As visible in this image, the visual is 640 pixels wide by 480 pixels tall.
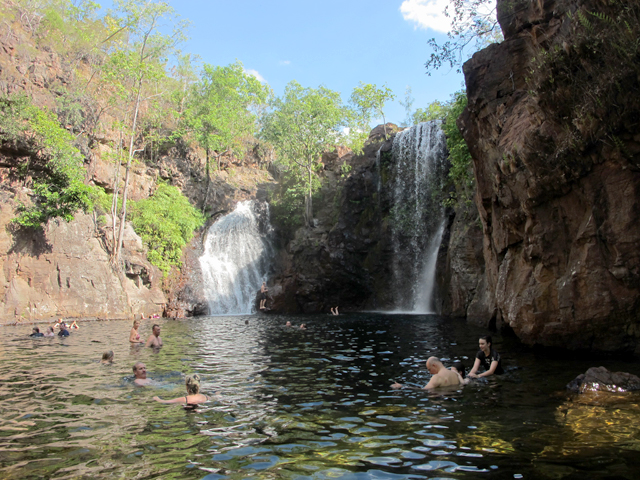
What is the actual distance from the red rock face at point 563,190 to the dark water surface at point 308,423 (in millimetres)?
1481

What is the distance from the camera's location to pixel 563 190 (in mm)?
13070

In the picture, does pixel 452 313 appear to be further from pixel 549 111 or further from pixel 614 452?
pixel 614 452

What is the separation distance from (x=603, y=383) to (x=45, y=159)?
2822 cm

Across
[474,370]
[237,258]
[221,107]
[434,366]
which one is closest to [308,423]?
[434,366]

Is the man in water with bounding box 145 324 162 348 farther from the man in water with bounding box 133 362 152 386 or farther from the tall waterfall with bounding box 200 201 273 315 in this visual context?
the tall waterfall with bounding box 200 201 273 315

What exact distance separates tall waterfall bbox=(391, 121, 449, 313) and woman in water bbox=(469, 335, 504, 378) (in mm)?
21498

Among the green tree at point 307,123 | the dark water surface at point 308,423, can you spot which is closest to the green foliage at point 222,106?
the green tree at point 307,123

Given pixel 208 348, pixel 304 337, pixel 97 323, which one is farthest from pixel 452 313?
pixel 97 323

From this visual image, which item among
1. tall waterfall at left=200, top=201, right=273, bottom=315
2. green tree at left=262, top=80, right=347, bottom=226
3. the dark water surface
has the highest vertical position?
green tree at left=262, top=80, right=347, bottom=226

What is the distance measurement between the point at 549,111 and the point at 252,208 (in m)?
34.8

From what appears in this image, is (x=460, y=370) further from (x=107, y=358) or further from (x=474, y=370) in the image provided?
(x=107, y=358)

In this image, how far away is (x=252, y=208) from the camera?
1767 inches

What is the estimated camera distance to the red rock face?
37.9ft

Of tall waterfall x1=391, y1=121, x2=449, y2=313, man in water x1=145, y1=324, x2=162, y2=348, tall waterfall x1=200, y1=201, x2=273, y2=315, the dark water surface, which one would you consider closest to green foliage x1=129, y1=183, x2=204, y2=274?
tall waterfall x1=200, y1=201, x2=273, y2=315
